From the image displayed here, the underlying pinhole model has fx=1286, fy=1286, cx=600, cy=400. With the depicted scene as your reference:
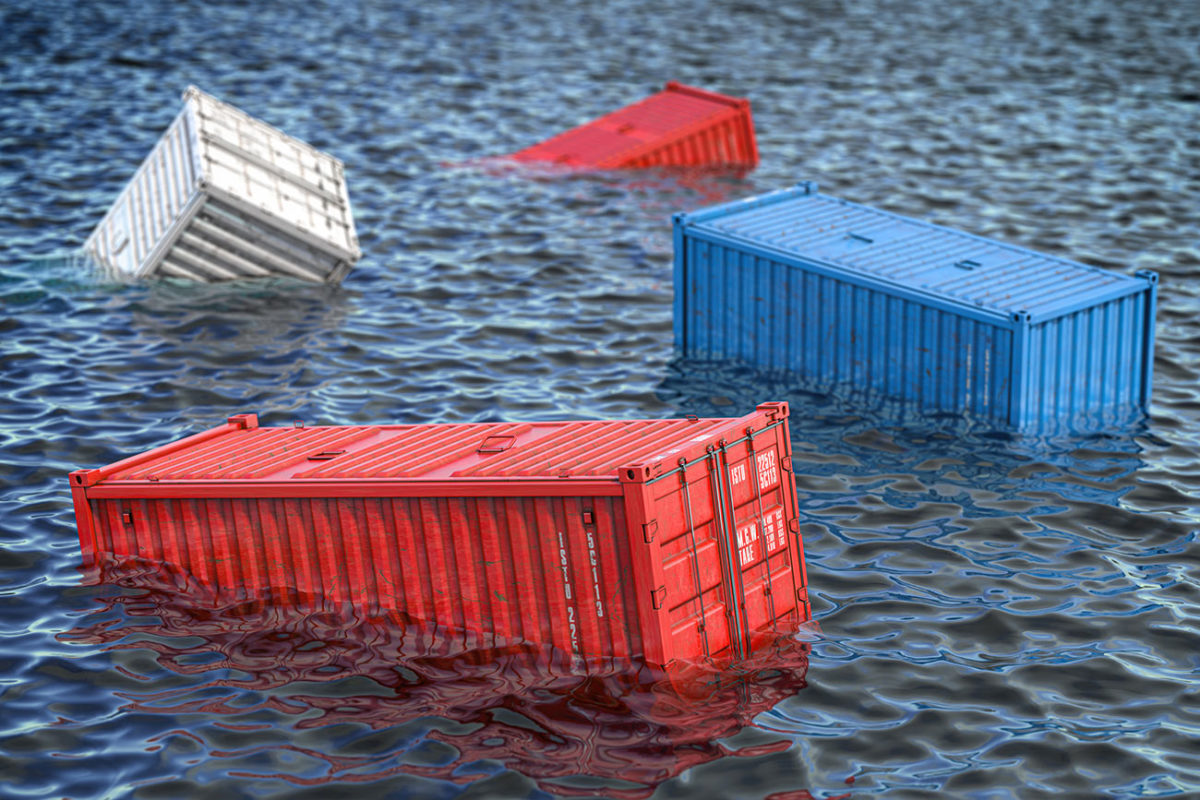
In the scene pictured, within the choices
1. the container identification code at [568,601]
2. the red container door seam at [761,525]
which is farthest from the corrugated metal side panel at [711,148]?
the container identification code at [568,601]

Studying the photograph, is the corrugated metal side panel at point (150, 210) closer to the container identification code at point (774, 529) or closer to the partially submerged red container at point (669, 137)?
the partially submerged red container at point (669, 137)

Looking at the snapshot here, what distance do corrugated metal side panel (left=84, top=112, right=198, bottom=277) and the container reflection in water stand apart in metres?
9.85

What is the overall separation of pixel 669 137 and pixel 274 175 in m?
9.93

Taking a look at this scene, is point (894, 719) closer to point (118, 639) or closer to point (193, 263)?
point (118, 639)

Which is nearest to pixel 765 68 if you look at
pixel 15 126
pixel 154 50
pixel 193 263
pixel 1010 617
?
pixel 154 50

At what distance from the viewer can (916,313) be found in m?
16.5

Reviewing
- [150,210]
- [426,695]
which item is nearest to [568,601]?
[426,695]

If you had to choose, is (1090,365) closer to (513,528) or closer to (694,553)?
(694,553)

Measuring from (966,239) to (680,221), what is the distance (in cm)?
410

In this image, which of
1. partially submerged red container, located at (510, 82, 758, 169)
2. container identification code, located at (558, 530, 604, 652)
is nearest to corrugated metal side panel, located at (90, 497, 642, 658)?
container identification code, located at (558, 530, 604, 652)

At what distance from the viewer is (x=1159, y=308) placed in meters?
21.3

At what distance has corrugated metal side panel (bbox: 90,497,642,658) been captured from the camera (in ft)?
35.0

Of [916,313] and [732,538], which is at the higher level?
[916,313]

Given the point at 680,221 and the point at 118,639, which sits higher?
the point at 680,221
